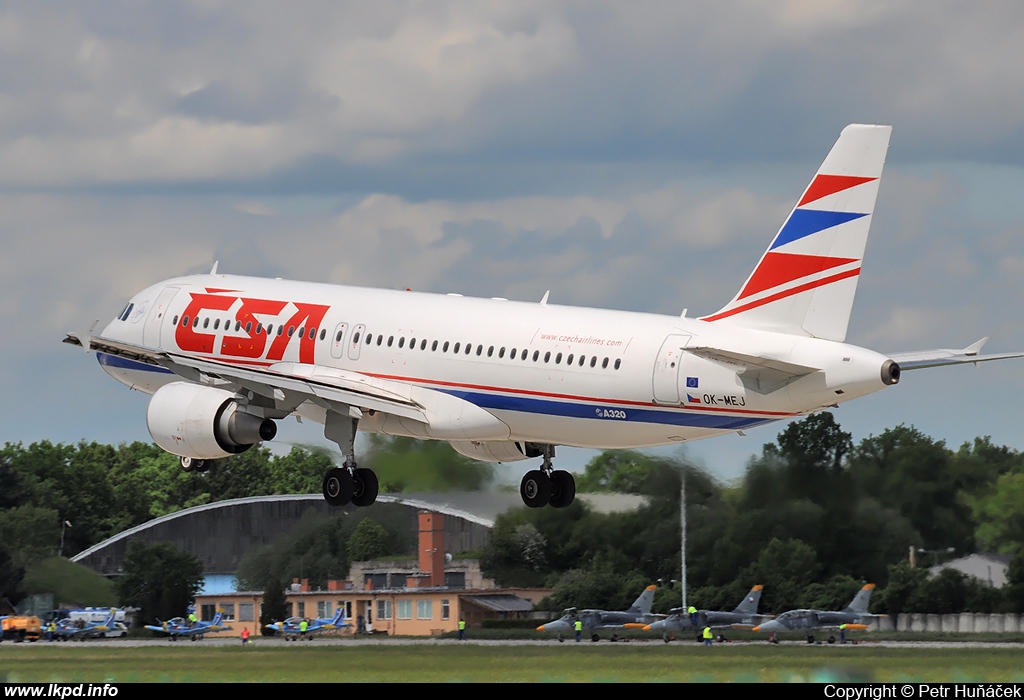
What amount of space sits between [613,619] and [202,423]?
18684 millimetres

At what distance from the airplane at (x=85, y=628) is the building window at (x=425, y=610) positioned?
11.7m

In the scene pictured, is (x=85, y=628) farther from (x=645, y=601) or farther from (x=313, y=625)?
(x=645, y=601)

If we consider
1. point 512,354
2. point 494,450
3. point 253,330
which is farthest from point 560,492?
point 253,330

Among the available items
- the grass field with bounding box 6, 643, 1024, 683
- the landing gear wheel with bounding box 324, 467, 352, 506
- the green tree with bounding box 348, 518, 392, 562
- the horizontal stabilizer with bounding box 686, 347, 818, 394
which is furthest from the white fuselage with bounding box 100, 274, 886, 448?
the green tree with bounding box 348, 518, 392, 562

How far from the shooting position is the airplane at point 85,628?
72.6 metres

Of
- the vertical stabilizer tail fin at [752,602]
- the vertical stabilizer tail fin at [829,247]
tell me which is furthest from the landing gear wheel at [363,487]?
Answer: the vertical stabilizer tail fin at [752,602]

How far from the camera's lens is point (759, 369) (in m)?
44.9

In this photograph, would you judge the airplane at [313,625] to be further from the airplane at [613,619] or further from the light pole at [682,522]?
the light pole at [682,522]

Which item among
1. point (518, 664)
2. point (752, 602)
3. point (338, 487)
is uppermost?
point (338, 487)

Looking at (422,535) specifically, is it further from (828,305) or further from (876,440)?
(828,305)

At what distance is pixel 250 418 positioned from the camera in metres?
52.5

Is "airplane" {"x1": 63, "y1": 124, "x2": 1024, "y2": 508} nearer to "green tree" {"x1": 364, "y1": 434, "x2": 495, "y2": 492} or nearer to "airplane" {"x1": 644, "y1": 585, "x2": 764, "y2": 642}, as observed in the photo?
"green tree" {"x1": 364, "y1": 434, "x2": 495, "y2": 492}

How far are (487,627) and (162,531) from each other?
104 ft
